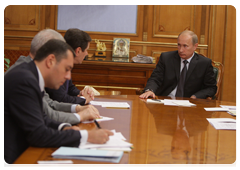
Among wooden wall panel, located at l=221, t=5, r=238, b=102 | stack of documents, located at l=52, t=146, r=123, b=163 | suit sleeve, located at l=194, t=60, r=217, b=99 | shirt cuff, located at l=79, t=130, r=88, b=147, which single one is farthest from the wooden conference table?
wooden wall panel, located at l=221, t=5, r=238, b=102

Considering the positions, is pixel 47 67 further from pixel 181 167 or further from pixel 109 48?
pixel 109 48

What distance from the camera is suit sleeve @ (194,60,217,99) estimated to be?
338 centimetres

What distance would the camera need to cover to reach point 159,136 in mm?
1595

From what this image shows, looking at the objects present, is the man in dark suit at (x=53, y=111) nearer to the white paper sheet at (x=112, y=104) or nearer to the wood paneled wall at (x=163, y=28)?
the white paper sheet at (x=112, y=104)

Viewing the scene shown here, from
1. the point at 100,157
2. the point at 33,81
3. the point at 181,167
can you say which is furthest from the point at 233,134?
the point at 33,81

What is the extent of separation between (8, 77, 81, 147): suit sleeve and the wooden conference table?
0.16 feet

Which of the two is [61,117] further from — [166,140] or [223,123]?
[223,123]

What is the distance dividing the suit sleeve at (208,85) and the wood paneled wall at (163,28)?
211cm

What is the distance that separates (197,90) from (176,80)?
308 mm

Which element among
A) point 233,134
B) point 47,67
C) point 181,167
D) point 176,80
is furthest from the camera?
point 176,80

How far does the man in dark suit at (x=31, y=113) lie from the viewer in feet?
4.18

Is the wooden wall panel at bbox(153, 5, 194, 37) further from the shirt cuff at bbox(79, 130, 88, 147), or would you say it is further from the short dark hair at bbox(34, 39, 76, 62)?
the shirt cuff at bbox(79, 130, 88, 147)

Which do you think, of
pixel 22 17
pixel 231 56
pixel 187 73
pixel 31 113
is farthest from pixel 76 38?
pixel 231 56
